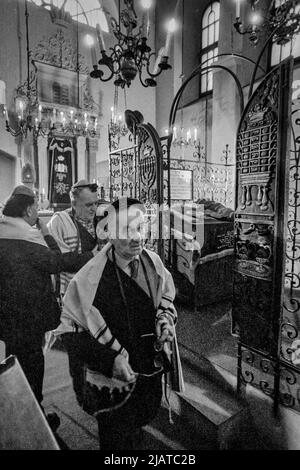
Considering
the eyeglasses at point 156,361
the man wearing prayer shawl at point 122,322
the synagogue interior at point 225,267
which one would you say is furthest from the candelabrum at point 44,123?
the eyeglasses at point 156,361

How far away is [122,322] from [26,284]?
1019 millimetres

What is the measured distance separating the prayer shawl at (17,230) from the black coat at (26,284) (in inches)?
1.3

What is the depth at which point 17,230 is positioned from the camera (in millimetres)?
2264

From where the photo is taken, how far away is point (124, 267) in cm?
178

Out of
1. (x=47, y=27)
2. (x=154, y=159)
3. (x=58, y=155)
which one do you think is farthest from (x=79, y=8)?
(x=154, y=159)

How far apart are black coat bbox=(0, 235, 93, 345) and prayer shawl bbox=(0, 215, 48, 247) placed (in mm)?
34

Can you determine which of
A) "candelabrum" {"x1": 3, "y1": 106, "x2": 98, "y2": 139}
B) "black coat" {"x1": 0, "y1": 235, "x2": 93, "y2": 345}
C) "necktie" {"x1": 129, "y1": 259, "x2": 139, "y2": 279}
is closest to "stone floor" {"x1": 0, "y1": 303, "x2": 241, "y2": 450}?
"black coat" {"x1": 0, "y1": 235, "x2": 93, "y2": 345}

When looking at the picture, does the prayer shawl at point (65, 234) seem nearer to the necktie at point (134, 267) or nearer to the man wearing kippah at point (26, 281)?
the man wearing kippah at point (26, 281)

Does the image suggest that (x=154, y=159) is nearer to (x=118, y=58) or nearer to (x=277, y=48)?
(x=118, y=58)

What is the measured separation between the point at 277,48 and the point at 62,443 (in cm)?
917

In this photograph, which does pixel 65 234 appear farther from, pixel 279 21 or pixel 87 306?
pixel 279 21

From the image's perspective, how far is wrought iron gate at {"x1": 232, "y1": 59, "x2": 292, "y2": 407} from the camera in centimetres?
214

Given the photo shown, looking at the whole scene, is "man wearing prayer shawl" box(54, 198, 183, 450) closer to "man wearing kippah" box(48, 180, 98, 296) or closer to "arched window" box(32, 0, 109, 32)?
"man wearing kippah" box(48, 180, 98, 296)

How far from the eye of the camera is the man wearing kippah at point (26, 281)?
2.24 meters
